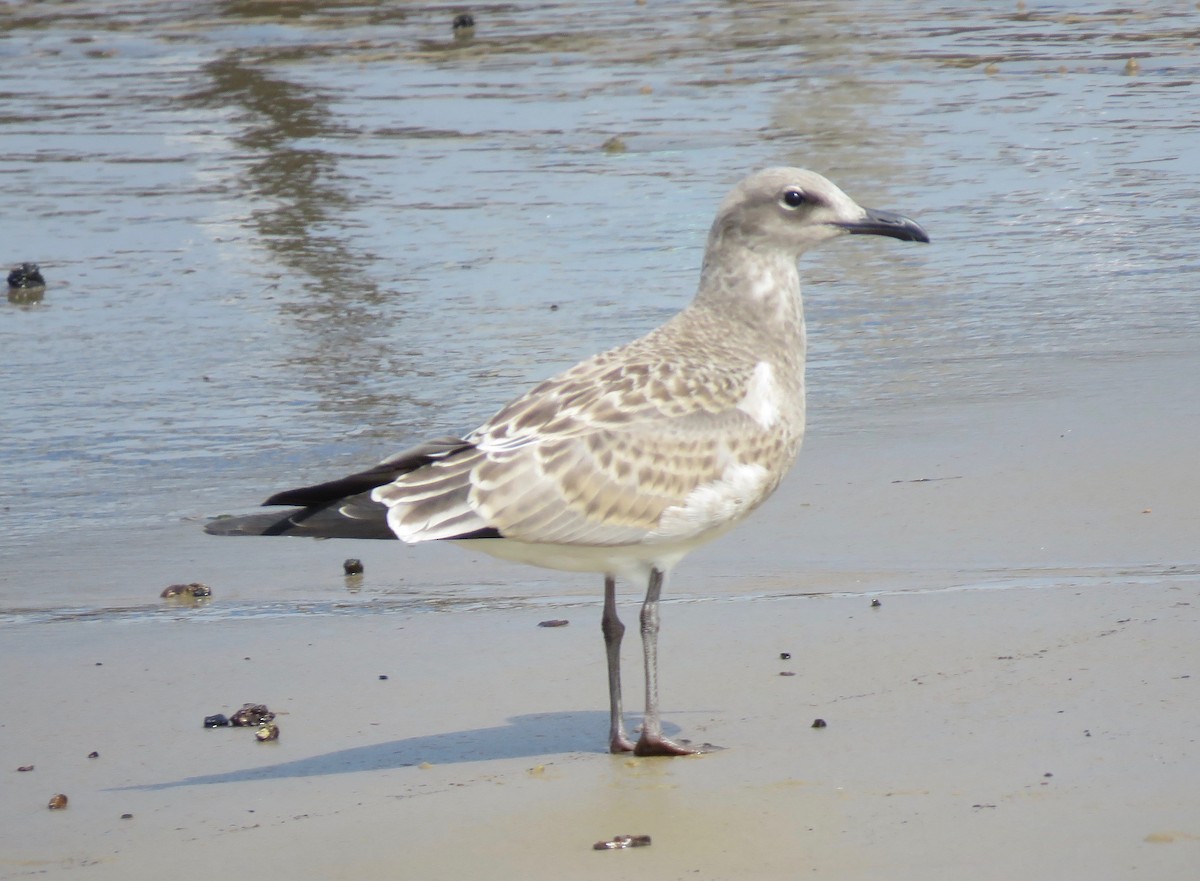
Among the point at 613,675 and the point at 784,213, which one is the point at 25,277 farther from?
the point at 613,675

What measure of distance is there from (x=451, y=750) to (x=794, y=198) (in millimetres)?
1763

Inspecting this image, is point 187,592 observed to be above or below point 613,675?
below

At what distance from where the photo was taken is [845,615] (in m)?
5.41

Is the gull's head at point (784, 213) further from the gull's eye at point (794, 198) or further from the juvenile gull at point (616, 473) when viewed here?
the juvenile gull at point (616, 473)

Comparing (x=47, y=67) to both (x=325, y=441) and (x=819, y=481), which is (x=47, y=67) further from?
(x=819, y=481)

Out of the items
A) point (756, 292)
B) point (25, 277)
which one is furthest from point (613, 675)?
point (25, 277)

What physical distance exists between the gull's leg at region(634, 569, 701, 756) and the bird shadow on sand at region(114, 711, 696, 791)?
15cm

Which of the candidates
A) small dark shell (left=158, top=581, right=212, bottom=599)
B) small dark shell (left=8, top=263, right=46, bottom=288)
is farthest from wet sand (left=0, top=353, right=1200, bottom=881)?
small dark shell (left=8, top=263, right=46, bottom=288)

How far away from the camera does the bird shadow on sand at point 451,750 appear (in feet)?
15.0

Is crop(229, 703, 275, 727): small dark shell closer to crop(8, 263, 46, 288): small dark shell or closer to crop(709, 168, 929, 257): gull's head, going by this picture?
crop(709, 168, 929, 257): gull's head

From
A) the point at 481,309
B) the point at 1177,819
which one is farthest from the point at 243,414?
the point at 1177,819

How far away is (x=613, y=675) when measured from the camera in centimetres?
483

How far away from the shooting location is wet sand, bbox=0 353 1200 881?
13.1 feet

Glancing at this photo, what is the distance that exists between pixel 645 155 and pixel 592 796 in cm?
891
